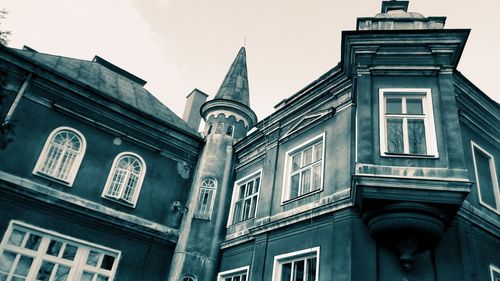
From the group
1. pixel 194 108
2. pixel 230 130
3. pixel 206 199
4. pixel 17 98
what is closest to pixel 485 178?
pixel 206 199

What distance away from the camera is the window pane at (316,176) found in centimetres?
→ 1136

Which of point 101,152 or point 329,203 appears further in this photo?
point 101,152

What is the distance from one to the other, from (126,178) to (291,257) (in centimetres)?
722

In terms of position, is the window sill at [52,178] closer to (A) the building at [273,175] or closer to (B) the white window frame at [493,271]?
(A) the building at [273,175]

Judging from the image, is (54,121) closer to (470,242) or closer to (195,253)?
(195,253)

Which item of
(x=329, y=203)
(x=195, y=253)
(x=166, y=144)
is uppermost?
(x=166, y=144)

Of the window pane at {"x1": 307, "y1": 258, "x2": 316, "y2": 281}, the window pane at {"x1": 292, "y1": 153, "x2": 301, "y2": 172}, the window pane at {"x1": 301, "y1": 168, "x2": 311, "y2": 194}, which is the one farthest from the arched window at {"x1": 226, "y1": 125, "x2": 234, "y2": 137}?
the window pane at {"x1": 307, "y1": 258, "x2": 316, "y2": 281}

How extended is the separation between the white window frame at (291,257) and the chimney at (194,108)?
37.4 ft

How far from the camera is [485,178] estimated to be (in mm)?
10977

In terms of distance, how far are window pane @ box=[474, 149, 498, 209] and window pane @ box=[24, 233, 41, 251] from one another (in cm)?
1347

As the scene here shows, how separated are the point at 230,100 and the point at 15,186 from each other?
9.15m

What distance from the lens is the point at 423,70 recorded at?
10266mm

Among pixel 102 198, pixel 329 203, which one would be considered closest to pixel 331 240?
pixel 329 203

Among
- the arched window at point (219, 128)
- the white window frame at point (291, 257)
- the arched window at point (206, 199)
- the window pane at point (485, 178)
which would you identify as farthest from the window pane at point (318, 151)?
the arched window at point (219, 128)
